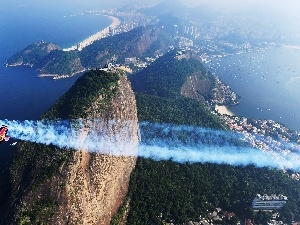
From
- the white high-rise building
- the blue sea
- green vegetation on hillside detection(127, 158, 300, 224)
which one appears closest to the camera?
green vegetation on hillside detection(127, 158, 300, 224)

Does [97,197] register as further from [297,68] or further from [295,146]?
[297,68]

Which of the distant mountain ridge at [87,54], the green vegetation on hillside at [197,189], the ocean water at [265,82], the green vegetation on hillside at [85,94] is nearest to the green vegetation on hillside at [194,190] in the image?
the green vegetation on hillside at [197,189]

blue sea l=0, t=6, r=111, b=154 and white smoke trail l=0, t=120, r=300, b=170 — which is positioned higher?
white smoke trail l=0, t=120, r=300, b=170

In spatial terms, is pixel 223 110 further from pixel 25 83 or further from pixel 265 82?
pixel 25 83

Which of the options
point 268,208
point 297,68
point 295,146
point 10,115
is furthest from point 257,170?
point 297,68

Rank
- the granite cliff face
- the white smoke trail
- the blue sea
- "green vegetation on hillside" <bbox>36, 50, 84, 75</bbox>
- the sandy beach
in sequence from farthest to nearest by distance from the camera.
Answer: "green vegetation on hillside" <bbox>36, 50, 84, 75</bbox> → the sandy beach → the blue sea → the white smoke trail → the granite cliff face

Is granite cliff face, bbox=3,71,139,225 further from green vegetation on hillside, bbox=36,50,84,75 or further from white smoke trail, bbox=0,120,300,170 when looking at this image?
green vegetation on hillside, bbox=36,50,84,75

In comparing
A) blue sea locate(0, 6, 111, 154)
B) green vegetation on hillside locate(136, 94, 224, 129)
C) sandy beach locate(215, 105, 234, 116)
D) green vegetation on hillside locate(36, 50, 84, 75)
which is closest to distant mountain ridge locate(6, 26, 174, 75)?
green vegetation on hillside locate(36, 50, 84, 75)

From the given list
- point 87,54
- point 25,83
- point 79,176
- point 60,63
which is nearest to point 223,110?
point 60,63
